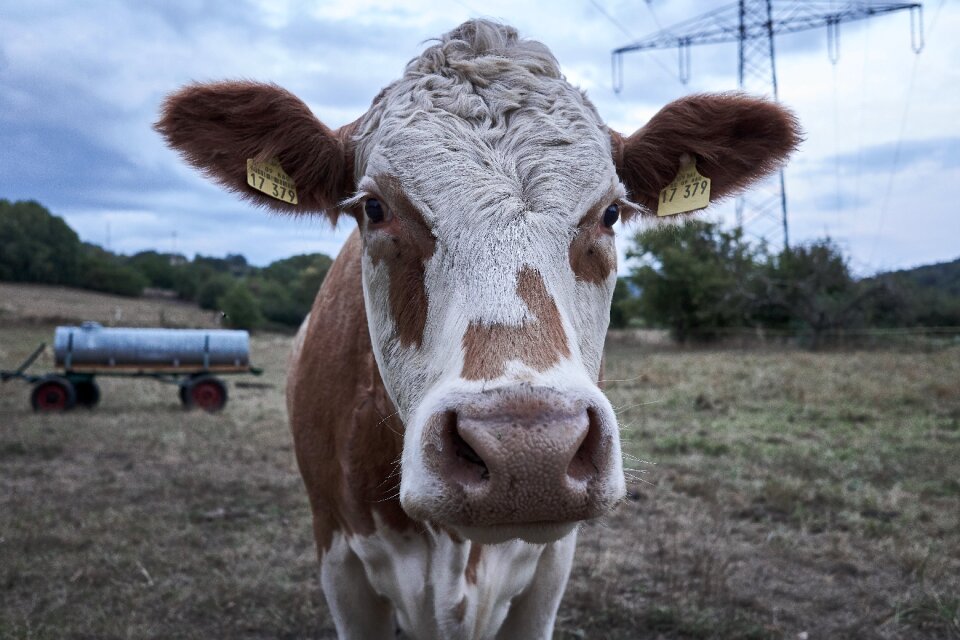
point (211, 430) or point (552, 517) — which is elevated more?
point (552, 517)

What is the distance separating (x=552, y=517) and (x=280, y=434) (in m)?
8.48

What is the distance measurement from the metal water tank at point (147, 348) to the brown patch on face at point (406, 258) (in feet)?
36.4

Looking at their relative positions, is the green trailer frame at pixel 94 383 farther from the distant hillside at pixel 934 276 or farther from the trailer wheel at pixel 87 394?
the distant hillside at pixel 934 276

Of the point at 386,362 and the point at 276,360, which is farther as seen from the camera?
the point at 276,360

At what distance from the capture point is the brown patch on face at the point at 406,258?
1.98 metres

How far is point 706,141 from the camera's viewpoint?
8.92 feet

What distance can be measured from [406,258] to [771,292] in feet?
92.4

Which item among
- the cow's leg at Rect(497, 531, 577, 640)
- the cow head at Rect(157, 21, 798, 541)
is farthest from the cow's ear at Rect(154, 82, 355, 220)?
the cow's leg at Rect(497, 531, 577, 640)

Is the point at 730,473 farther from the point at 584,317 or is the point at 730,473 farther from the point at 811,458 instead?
the point at 584,317

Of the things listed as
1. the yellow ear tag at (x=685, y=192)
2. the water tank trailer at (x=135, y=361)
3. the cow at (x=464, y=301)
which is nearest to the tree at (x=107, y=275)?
the water tank trailer at (x=135, y=361)

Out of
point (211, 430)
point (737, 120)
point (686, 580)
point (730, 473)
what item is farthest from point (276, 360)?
point (737, 120)

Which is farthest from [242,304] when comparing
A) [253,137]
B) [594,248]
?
[594,248]

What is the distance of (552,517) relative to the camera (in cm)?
150

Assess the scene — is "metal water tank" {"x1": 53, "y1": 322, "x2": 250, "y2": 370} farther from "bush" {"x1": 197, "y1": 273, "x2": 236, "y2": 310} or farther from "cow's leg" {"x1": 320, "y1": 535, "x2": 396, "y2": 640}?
"cow's leg" {"x1": 320, "y1": 535, "x2": 396, "y2": 640}
